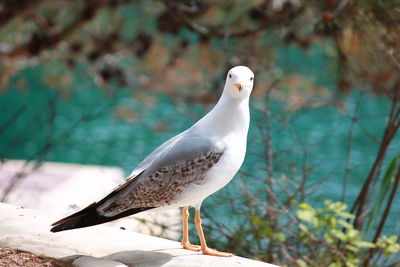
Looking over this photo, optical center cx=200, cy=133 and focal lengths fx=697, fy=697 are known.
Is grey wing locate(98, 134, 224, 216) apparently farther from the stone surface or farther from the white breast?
the stone surface

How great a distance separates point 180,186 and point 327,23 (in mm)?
1076

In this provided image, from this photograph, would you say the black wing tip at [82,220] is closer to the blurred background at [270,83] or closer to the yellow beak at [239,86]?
the yellow beak at [239,86]

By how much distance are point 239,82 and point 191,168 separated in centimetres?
21

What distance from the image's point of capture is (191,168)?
4.99ft

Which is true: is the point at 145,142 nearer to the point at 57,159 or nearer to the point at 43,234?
the point at 57,159

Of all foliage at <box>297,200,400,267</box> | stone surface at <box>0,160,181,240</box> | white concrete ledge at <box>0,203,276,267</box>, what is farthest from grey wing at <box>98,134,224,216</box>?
stone surface at <box>0,160,181,240</box>

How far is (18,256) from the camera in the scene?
5.07 feet

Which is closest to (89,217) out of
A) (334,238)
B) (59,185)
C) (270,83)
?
(334,238)

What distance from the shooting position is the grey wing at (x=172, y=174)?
1.52 metres

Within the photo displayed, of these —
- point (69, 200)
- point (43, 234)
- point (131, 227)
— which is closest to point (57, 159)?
point (69, 200)

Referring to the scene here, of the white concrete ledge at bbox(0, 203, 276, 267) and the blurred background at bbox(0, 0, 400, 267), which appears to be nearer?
the white concrete ledge at bbox(0, 203, 276, 267)

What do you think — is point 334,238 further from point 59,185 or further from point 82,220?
point 59,185

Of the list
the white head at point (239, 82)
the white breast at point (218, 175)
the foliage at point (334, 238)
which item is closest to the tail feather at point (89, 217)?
the white breast at point (218, 175)

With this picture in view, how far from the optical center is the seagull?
4.99ft
